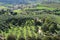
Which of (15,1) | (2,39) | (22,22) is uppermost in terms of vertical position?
(2,39)

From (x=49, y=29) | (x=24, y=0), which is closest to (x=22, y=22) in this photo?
(x=49, y=29)

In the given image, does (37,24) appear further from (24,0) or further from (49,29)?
(24,0)

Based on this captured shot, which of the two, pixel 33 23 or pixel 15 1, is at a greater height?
pixel 33 23

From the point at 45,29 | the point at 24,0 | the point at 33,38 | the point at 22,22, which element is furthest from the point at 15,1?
the point at 33,38

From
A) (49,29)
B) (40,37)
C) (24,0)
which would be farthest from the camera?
(24,0)

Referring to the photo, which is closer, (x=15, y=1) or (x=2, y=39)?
(x=2, y=39)

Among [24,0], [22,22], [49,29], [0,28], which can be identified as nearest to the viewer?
[49,29]

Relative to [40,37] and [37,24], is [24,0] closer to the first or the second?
[37,24]

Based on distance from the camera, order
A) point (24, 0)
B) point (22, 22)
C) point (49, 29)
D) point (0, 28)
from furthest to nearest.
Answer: point (24, 0) < point (22, 22) < point (0, 28) < point (49, 29)

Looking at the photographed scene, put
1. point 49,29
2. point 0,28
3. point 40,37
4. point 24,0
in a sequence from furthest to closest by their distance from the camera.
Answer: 1. point 24,0
2. point 0,28
3. point 49,29
4. point 40,37
